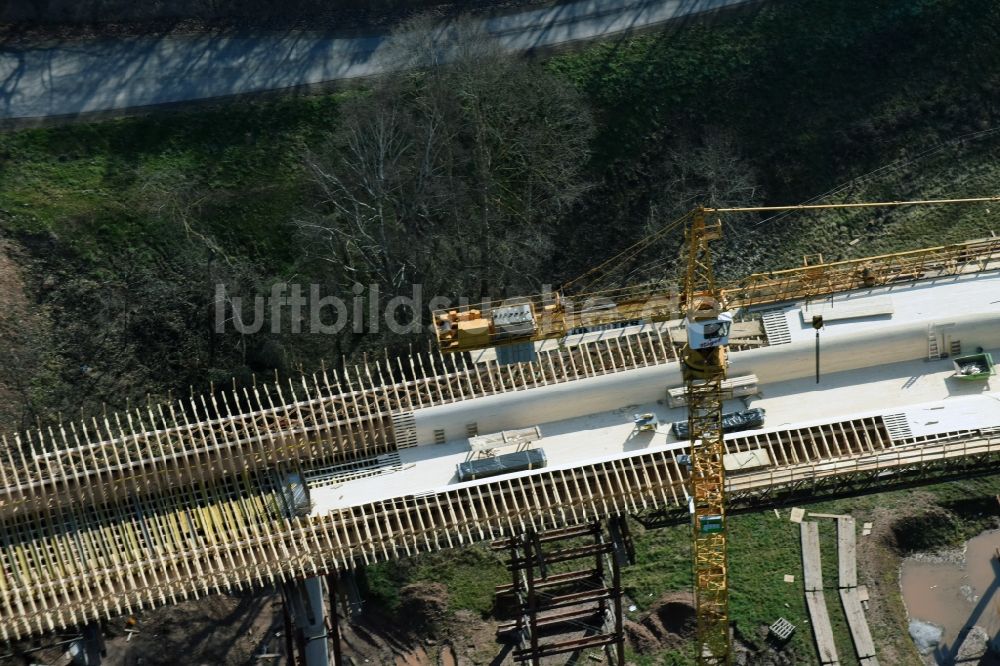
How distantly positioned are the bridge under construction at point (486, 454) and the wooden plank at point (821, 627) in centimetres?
1015

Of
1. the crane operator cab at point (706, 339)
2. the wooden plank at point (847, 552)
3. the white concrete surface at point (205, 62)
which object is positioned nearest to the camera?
the crane operator cab at point (706, 339)

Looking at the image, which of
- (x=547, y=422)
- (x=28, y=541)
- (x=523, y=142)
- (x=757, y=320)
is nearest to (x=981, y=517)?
(x=757, y=320)

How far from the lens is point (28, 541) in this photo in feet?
253

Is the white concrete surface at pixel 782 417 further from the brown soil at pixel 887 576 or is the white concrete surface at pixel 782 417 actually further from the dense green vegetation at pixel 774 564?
the brown soil at pixel 887 576

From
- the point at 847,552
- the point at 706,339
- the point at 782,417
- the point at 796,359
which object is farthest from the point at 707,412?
the point at 847,552

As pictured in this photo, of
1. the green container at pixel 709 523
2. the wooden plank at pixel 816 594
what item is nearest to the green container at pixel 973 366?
the wooden plank at pixel 816 594

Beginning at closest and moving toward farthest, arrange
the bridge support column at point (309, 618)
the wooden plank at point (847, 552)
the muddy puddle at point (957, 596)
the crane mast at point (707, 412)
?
the crane mast at point (707, 412) < the bridge support column at point (309, 618) < the muddy puddle at point (957, 596) < the wooden plank at point (847, 552)

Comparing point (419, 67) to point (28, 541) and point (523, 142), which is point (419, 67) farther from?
point (28, 541)

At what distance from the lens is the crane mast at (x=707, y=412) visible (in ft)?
237

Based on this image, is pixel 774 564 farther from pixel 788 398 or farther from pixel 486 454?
pixel 486 454

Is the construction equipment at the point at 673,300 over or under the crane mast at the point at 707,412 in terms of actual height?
over

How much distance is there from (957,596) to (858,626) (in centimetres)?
642

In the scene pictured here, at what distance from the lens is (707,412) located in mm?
75562

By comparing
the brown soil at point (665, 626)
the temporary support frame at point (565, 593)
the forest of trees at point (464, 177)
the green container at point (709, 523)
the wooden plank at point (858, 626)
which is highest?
the forest of trees at point (464, 177)
